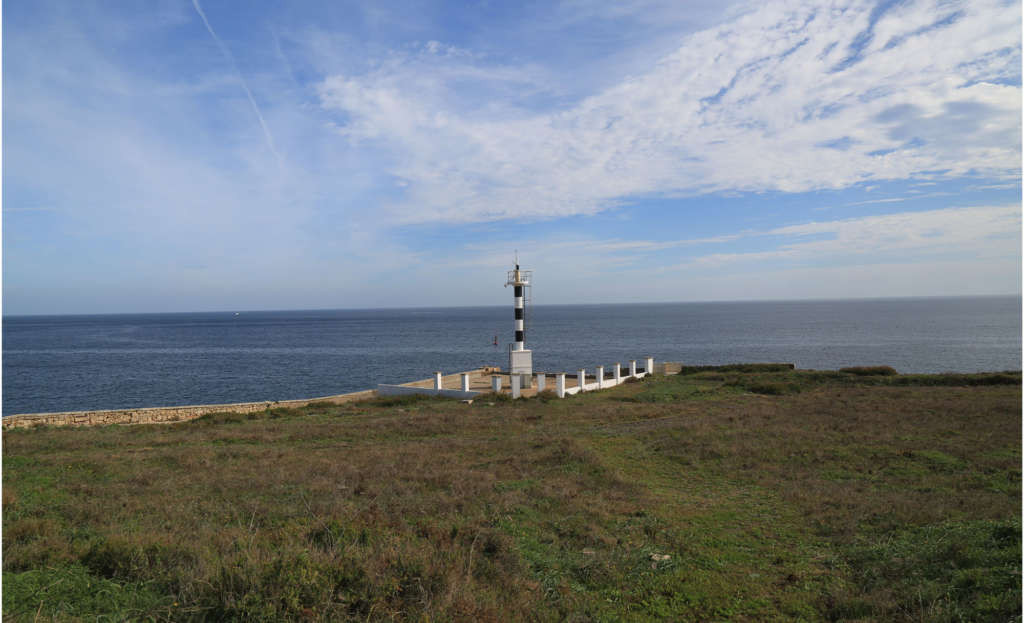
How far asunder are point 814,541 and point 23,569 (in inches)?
409

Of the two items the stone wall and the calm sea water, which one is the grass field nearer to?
the stone wall

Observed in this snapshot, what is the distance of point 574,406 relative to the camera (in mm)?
25438

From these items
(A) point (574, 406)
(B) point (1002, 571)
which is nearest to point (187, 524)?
(B) point (1002, 571)

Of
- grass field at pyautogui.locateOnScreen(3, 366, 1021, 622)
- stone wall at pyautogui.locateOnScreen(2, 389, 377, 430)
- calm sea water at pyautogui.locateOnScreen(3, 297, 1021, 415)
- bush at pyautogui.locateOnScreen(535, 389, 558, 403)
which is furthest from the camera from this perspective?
calm sea water at pyautogui.locateOnScreen(3, 297, 1021, 415)

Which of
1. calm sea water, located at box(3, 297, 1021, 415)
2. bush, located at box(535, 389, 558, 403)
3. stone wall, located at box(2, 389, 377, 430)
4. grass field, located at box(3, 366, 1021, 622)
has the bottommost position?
calm sea water, located at box(3, 297, 1021, 415)

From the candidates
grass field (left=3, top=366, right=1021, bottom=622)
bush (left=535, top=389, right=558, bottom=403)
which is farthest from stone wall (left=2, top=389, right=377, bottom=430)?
bush (left=535, top=389, right=558, bottom=403)

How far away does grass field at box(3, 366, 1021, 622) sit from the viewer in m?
5.94

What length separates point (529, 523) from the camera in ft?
30.4

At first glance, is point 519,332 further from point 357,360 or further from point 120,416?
point 357,360

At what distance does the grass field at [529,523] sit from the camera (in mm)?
5941

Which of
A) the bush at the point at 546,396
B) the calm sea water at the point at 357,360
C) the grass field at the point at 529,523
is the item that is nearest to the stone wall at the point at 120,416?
the grass field at the point at 529,523

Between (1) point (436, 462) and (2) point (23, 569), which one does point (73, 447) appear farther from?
(2) point (23, 569)

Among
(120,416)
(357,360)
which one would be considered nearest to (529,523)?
(120,416)

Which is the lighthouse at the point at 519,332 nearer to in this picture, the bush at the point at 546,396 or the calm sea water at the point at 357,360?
the bush at the point at 546,396
